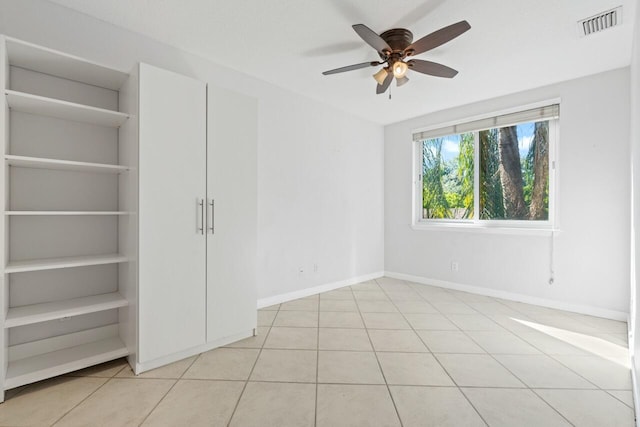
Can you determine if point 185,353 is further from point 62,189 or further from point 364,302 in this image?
point 364,302

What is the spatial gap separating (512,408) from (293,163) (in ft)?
9.71

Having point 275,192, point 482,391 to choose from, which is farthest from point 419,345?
point 275,192

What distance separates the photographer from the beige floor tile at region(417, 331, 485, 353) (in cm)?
234

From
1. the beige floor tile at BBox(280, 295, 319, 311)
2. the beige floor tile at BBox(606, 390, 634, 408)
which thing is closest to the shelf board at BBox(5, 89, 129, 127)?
the beige floor tile at BBox(280, 295, 319, 311)

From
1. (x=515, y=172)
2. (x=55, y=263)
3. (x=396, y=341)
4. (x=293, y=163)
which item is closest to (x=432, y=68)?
(x=293, y=163)

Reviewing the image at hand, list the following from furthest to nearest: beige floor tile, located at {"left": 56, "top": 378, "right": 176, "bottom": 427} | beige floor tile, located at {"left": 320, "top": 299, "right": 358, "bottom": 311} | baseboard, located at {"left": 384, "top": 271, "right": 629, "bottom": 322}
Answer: beige floor tile, located at {"left": 320, "top": 299, "right": 358, "bottom": 311} → baseboard, located at {"left": 384, "top": 271, "right": 629, "bottom": 322} → beige floor tile, located at {"left": 56, "top": 378, "right": 176, "bottom": 427}

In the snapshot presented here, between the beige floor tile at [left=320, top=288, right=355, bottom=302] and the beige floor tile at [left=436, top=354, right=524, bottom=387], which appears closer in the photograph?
the beige floor tile at [left=436, top=354, right=524, bottom=387]

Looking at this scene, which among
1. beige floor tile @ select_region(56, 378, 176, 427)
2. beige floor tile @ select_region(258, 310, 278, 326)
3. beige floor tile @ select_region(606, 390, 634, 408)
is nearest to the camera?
beige floor tile @ select_region(56, 378, 176, 427)

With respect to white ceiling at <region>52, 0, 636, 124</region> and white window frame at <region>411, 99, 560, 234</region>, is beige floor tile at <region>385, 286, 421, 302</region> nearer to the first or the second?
white window frame at <region>411, 99, 560, 234</region>

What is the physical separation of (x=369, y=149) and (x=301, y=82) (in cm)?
176

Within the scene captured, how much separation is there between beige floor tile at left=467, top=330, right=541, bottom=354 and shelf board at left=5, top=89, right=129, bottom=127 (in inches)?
A: 127

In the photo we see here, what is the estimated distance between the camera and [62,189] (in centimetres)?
213

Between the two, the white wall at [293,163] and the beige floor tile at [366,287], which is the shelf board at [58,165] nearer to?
the white wall at [293,163]

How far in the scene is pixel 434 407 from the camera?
1.66 meters
